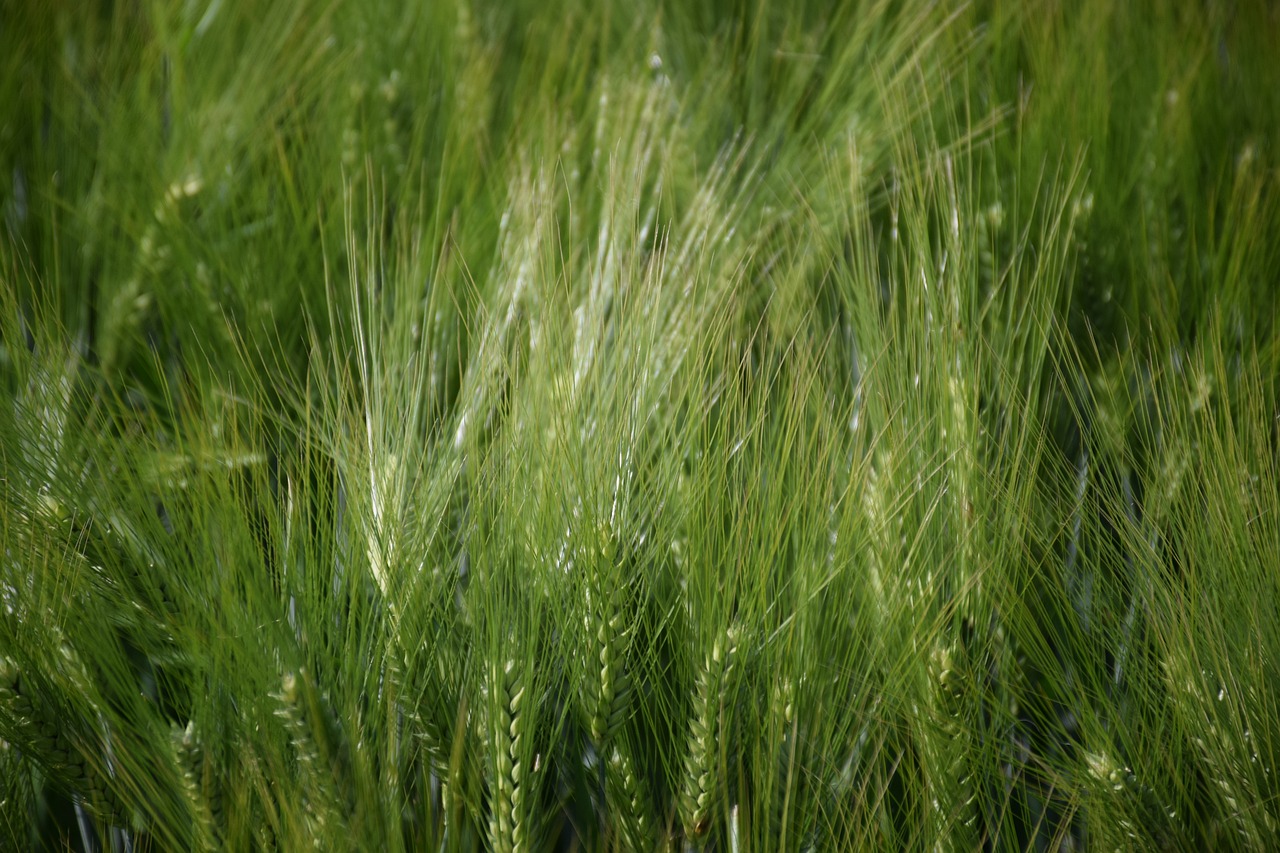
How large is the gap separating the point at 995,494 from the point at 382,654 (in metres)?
0.36

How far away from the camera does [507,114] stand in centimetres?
93

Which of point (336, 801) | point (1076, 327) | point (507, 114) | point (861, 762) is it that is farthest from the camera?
point (507, 114)

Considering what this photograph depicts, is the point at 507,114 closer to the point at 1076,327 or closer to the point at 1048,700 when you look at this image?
the point at 1076,327

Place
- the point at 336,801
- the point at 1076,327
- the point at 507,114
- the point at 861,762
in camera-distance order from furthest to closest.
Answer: the point at 507,114, the point at 1076,327, the point at 861,762, the point at 336,801

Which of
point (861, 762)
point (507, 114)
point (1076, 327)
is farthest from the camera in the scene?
point (507, 114)

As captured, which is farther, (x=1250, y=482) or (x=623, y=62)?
(x=623, y=62)

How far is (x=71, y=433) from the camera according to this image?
1.84 feet

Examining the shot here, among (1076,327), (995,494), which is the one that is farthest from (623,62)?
(995,494)

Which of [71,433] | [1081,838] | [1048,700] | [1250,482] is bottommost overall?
[1081,838]

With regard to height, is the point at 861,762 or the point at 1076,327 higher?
the point at 1076,327

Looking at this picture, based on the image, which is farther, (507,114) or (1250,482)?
(507,114)

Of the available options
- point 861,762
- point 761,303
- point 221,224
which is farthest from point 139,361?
point 861,762

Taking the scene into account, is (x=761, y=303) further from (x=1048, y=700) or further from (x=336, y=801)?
(x=336, y=801)

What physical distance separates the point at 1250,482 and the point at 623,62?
68cm
